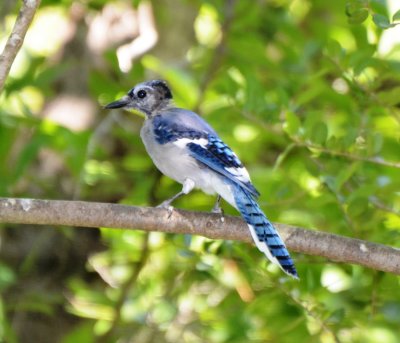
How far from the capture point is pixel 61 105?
4801 millimetres

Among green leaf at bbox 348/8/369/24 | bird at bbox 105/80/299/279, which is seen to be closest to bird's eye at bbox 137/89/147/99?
bird at bbox 105/80/299/279

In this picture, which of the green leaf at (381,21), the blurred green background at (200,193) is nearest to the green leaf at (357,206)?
the blurred green background at (200,193)

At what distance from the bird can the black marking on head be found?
7 cm

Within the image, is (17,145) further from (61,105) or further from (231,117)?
(231,117)

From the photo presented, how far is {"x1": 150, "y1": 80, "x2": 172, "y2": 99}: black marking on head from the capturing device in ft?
12.6

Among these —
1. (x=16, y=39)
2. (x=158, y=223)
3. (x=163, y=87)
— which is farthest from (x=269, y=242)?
(x=163, y=87)

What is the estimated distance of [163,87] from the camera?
12.7 ft

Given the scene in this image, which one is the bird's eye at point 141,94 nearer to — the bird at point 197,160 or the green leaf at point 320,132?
the bird at point 197,160

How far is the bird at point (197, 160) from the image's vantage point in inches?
117

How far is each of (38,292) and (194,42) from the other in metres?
1.90

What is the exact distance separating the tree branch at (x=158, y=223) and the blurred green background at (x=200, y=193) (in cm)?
38

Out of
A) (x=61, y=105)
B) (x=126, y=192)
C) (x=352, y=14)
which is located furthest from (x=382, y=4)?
(x=61, y=105)

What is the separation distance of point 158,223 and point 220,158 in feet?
1.92

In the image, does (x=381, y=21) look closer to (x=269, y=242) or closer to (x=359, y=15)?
(x=359, y=15)
